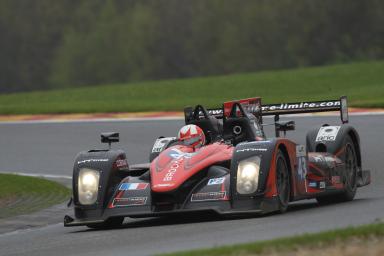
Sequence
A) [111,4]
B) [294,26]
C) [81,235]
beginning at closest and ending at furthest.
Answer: [81,235], [294,26], [111,4]

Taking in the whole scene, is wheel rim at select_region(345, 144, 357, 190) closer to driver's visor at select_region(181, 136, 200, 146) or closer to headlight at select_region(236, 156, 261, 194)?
driver's visor at select_region(181, 136, 200, 146)

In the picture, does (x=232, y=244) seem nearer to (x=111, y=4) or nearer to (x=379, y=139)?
(x=379, y=139)

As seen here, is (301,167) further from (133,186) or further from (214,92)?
(214,92)

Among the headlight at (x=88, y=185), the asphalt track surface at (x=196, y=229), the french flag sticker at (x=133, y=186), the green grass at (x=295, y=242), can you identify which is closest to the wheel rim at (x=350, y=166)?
the asphalt track surface at (x=196, y=229)

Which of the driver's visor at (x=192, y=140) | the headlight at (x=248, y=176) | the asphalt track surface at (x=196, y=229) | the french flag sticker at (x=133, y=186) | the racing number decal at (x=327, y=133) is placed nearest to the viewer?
the asphalt track surface at (x=196, y=229)

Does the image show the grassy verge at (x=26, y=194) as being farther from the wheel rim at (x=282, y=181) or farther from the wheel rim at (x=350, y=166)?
the wheel rim at (x=350, y=166)

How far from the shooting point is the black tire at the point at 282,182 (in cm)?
1169

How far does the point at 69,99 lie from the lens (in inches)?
1380

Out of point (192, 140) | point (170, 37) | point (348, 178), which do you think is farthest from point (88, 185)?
point (170, 37)

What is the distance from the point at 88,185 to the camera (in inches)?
476

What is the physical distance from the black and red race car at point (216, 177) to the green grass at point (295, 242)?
2519mm

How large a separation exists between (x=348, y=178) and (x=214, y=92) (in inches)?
813

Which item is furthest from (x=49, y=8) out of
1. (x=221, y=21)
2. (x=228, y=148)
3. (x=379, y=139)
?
(x=228, y=148)

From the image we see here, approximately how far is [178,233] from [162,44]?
80548 millimetres
